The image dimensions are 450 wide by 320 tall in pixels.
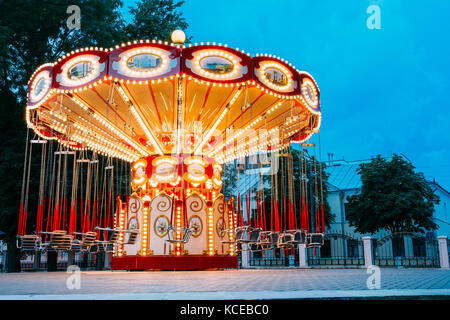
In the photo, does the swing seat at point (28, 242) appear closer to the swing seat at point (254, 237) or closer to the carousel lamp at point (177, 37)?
the swing seat at point (254, 237)

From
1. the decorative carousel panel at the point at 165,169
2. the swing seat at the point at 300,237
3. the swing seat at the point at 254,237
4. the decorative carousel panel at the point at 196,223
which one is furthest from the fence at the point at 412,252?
the decorative carousel panel at the point at 165,169

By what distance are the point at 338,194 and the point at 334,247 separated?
20.1 ft

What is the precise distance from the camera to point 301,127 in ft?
55.5

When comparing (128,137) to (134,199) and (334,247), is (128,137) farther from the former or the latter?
(334,247)

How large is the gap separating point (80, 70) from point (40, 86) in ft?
6.73

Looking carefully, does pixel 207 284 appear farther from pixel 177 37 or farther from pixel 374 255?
pixel 374 255

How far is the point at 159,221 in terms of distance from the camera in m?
14.0

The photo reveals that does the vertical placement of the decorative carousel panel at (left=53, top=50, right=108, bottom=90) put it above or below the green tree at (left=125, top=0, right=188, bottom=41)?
below

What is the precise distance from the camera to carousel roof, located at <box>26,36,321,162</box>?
1135 cm

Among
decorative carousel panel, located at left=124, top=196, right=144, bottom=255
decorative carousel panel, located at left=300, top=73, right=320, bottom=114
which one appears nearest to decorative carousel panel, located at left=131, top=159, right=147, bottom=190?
decorative carousel panel, located at left=124, top=196, right=144, bottom=255

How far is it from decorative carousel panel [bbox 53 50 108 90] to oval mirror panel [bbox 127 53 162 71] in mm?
743

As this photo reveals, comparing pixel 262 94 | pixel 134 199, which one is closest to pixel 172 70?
pixel 262 94

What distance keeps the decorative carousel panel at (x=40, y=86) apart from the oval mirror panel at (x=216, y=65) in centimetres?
479

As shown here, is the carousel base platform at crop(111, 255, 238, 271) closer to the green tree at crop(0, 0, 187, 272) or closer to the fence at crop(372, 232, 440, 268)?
the green tree at crop(0, 0, 187, 272)
